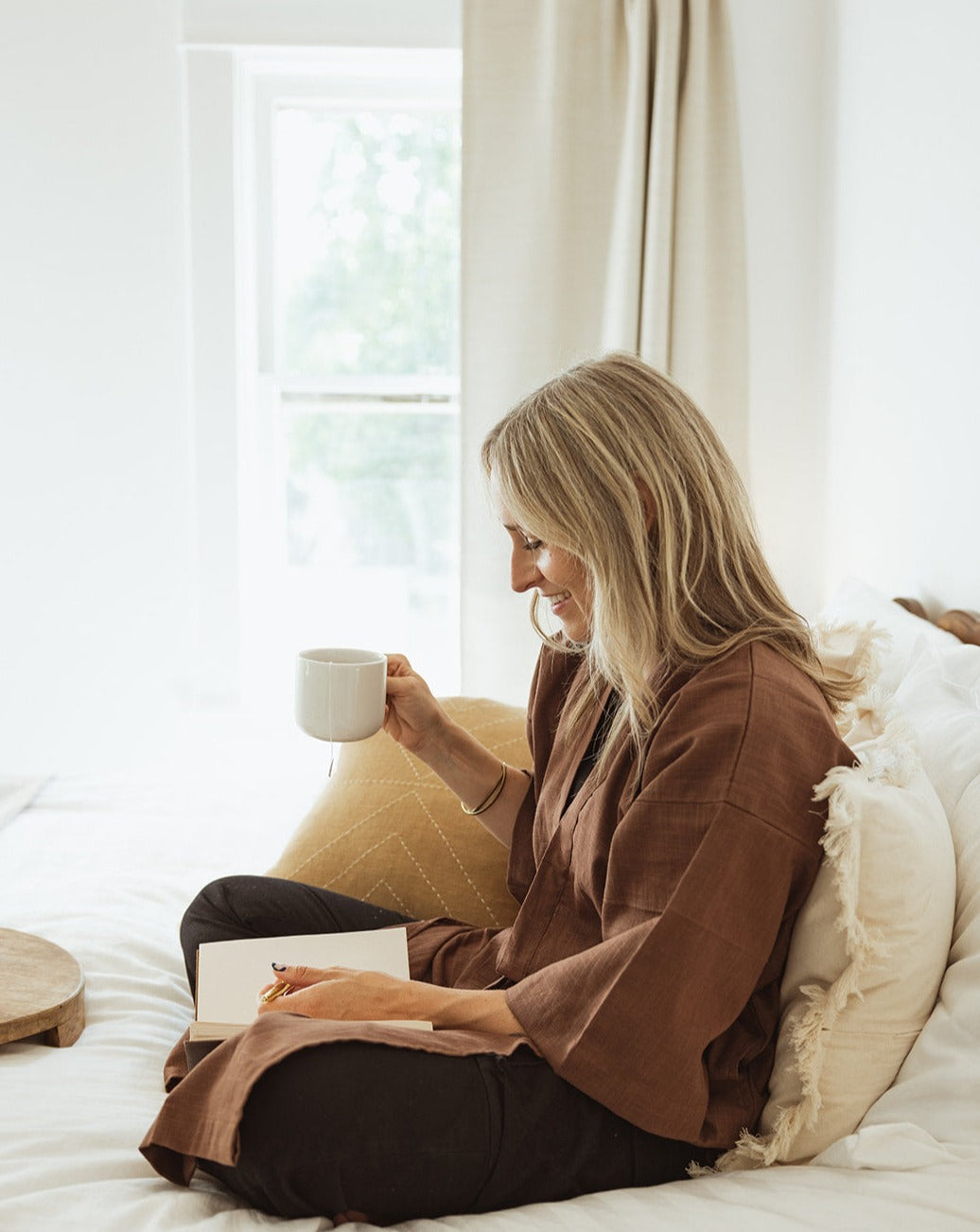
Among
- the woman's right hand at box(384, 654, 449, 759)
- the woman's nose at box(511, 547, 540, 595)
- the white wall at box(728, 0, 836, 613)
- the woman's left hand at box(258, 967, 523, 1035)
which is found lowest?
the woman's left hand at box(258, 967, 523, 1035)

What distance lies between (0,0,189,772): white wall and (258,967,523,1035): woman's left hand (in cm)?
195

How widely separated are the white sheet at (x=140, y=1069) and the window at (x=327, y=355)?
2.83 ft

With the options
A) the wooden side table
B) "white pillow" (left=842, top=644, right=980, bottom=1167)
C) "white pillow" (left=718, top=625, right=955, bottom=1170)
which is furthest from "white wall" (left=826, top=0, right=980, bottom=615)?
the wooden side table

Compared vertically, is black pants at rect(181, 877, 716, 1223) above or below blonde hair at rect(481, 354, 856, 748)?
below

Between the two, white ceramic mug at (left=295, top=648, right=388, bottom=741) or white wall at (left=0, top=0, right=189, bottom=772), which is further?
white wall at (left=0, top=0, right=189, bottom=772)

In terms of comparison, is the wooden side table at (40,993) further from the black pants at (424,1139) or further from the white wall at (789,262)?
the white wall at (789,262)

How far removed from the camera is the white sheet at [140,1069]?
0.97 metres

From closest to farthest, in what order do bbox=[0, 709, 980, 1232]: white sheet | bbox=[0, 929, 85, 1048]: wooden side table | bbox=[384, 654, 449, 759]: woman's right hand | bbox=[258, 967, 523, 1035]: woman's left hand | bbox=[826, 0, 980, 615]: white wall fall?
1. bbox=[0, 709, 980, 1232]: white sheet
2. bbox=[258, 967, 523, 1035]: woman's left hand
3. bbox=[0, 929, 85, 1048]: wooden side table
4. bbox=[384, 654, 449, 759]: woman's right hand
5. bbox=[826, 0, 980, 615]: white wall

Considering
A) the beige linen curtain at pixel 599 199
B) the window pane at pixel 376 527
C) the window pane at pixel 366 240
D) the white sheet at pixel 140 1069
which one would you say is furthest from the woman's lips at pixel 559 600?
the window pane at pixel 366 240

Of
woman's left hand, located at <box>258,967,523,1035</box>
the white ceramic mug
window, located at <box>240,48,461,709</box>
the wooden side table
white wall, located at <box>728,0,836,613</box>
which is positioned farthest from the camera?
window, located at <box>240,48,461,709</box>

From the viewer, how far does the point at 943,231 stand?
1865 mm

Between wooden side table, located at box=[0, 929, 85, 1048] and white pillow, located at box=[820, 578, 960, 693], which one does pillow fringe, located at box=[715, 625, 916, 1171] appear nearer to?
white pillow, located at box=[820, 578, 960, 693]

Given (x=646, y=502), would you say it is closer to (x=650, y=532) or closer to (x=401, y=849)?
(x=650, y=532)

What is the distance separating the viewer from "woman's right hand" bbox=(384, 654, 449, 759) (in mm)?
1564
